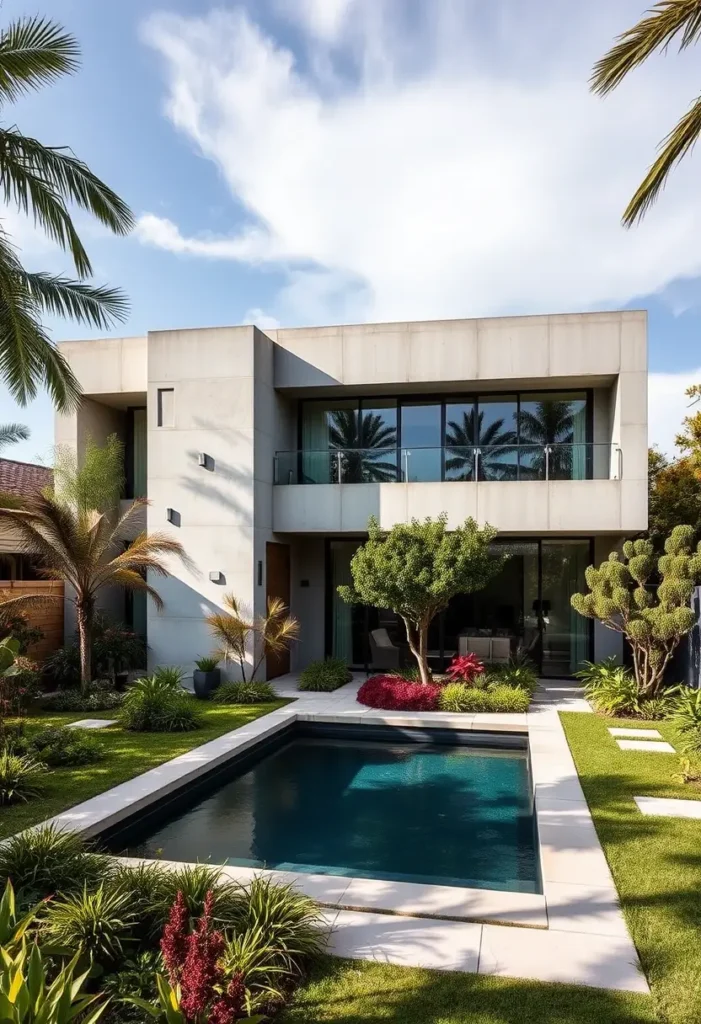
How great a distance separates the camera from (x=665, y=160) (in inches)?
266

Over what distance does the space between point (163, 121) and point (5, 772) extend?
381 inches

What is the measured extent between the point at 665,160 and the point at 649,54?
94 centimetres

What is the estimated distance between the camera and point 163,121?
1105 centimetres

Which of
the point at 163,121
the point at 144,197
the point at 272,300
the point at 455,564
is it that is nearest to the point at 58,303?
the point at 144,197

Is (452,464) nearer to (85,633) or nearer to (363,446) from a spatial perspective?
(363,446)

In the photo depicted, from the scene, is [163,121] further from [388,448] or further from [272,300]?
[388,448]

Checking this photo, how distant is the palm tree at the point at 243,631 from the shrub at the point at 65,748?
4.04 m

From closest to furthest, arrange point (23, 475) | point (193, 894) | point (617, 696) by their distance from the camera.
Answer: point (193, 894), point (617, 696), point (23, 475)

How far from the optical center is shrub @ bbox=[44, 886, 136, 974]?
4230 millimetres

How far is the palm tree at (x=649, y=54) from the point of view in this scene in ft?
20.4

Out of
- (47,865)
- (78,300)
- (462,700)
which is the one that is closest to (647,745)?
(462,700)

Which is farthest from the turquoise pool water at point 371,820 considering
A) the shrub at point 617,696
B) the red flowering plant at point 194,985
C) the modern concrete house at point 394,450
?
the modern concrete house at point 394,450

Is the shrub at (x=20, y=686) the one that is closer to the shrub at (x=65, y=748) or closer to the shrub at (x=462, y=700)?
the shrub at (x=65, y=748)

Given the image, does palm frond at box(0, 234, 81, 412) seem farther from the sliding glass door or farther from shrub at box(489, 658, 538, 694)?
the sliding glass door
